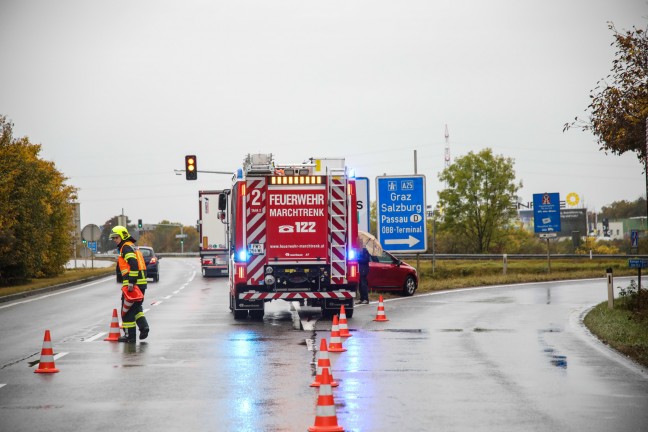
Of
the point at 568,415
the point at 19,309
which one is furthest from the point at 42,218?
the point at 568,415

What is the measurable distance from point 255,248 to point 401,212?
11.4 metres

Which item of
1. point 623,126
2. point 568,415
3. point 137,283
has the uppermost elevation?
point 623,126

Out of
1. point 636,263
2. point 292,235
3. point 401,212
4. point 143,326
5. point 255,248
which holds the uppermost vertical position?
point 401,212

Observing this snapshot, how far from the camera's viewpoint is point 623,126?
21.0 metres

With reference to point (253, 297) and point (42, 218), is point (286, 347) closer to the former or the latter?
point (253, 297)

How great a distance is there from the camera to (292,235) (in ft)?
69.6

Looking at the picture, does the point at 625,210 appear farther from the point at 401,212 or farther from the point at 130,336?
the point at 130,336

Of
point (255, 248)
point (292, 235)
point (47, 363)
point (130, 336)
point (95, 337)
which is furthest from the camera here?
point (292, 235)

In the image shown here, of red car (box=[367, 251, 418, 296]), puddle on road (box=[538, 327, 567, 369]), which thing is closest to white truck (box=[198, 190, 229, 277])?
red car (box=[367, 251, 418, 296])

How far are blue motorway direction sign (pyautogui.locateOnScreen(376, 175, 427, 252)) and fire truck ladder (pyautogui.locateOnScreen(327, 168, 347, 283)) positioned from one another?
10.2 metres

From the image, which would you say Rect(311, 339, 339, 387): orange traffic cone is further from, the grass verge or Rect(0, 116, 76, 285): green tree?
Rect(0, 116, 76, 285): green tree

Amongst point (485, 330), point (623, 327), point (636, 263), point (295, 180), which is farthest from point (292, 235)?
point (636, 263)

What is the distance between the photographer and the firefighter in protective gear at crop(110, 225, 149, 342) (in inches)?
646

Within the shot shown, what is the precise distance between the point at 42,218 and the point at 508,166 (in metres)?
48.6
